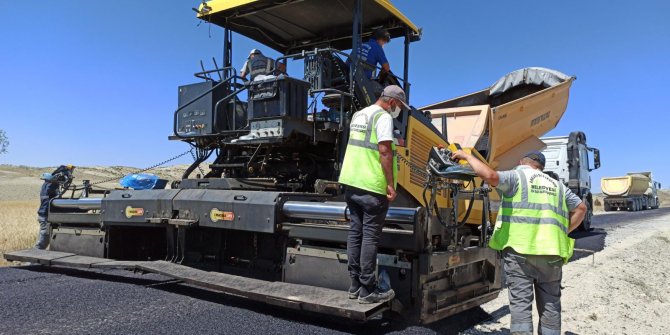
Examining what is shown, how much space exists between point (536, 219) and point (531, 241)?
0.49 ft

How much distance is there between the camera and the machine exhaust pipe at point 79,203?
538 cm

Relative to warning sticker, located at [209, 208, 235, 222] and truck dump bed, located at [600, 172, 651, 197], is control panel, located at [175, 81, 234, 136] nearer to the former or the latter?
warning sticker, located at [209, 208, 235, 222]

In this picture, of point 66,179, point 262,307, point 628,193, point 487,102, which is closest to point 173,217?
point 262,307

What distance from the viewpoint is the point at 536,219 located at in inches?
127

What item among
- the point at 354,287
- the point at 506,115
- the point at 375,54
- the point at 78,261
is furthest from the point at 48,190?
the point at 506,115

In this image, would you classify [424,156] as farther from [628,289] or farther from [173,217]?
[628,289]

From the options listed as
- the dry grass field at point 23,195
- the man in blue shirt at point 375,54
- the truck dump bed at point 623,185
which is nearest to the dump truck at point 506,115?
the man in blue shirt at point 375,54

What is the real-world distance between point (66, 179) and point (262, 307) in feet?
15.9

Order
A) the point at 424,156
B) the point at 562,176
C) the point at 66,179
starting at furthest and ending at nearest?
the point at 562,176 → the point at 66,179 → the point at 424,156

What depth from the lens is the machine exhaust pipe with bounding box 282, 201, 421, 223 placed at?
3.48 meters

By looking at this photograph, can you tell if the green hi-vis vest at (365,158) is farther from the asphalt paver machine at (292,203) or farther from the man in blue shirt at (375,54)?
the man in blue shirt at (375,54)

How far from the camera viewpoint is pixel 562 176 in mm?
13016

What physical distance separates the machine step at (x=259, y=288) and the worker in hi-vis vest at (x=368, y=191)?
16cm

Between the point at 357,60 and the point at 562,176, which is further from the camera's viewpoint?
the point at 562,176
